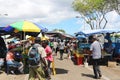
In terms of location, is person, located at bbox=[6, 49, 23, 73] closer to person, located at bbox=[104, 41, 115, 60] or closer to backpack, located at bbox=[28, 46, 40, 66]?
backpack, located at bbox=[28, 46, 40, 66]

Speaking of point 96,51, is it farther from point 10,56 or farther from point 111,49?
point 111,49

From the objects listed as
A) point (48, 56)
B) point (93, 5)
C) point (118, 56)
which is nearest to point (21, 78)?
point (48, 56)

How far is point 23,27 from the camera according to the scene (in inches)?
719

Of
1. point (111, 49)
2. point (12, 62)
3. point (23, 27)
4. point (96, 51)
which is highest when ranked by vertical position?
point (23, 27)

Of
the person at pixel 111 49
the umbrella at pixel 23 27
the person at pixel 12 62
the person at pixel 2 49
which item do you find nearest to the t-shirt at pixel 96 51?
the umbrella at pixel 23 27

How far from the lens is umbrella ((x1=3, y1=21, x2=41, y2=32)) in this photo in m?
18.2

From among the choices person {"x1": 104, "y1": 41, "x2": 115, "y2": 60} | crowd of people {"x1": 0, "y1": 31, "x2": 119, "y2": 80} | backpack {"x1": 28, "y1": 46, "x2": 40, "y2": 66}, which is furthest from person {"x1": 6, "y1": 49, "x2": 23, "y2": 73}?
person {"x1": 104, "y1": 41, "x2": 115, "y2": 60}

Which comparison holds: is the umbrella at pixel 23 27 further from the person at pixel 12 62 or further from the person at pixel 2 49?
the person at pixel 2 49

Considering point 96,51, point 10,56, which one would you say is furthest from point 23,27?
point 96,51

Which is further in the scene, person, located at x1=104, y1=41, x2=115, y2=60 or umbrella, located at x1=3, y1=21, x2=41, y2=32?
person, located at x1=104, y1=41, x2=115, y2=60

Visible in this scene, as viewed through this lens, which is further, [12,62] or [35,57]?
[12,62]

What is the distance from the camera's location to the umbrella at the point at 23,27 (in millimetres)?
18250

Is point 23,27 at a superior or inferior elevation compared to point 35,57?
superior

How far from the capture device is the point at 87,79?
646 inches
